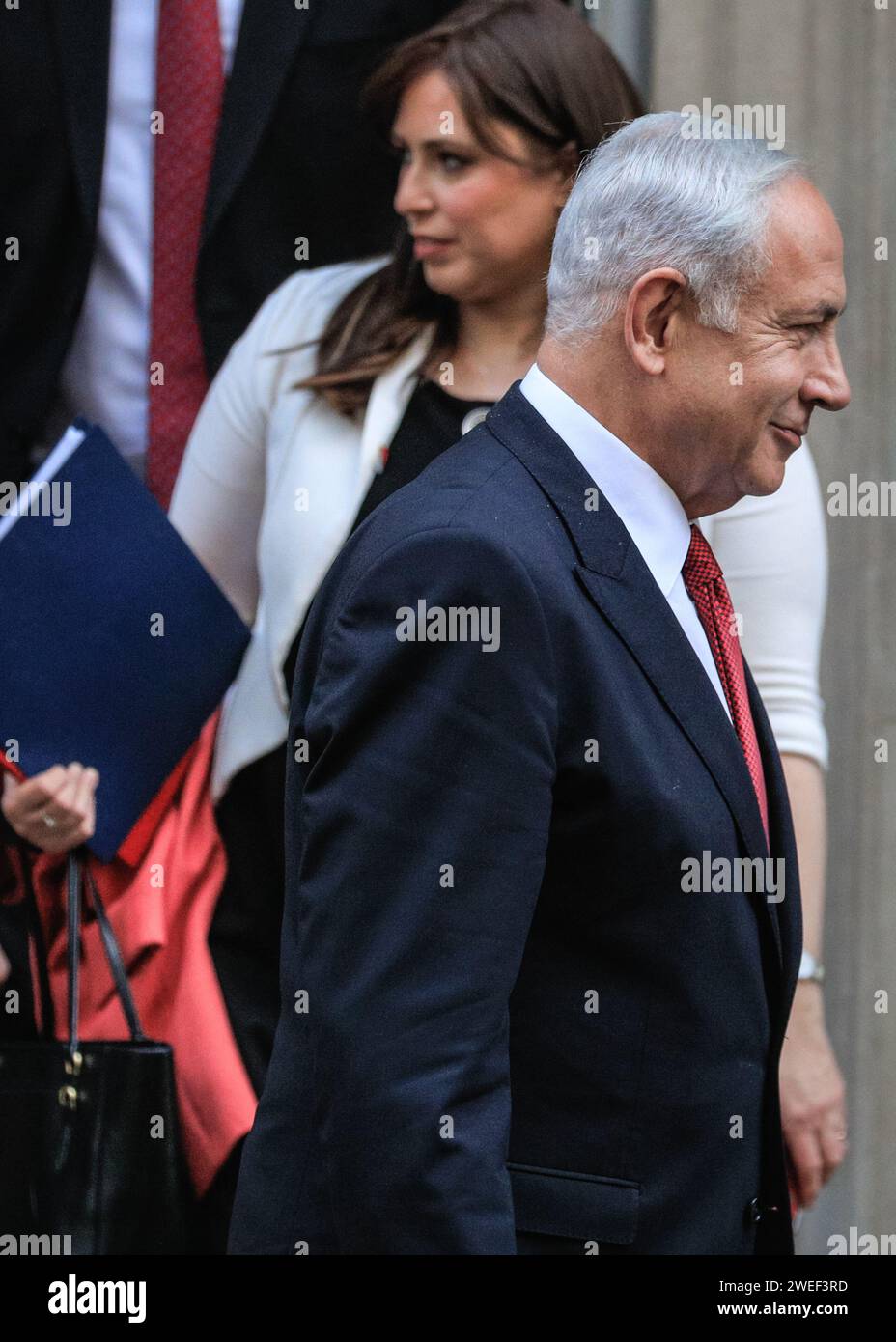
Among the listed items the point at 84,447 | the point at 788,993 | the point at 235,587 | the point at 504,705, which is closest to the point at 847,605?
the point at 235,587

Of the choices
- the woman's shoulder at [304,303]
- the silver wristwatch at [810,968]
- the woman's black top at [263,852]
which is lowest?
the silver wristwatch at [810,968]

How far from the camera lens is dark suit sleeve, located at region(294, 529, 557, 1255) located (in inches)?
73.5

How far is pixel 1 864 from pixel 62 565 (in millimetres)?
491

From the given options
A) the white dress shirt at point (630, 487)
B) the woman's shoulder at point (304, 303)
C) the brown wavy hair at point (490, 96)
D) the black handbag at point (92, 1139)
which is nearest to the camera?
the white dress shirt at point (630, 487)

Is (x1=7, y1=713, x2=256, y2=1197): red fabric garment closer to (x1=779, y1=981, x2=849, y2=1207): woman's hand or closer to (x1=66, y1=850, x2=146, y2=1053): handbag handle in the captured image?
(x1=66, y1=850, x2=146, y2=1053): handbag handle

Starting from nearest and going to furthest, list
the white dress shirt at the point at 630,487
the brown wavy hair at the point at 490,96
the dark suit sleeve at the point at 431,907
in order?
the dark suit sleeve at the point at 431,907 → the white dress shirt at the point at 630,487 → the brown wavy hair at the point at 490,96

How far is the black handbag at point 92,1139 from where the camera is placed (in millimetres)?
2861

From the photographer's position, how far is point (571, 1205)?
6.66ft

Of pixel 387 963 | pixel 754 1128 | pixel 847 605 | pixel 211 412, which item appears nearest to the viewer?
pixel 387 963

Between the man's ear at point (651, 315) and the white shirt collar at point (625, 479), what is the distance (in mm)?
86

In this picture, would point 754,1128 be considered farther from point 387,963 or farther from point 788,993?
point 387,963

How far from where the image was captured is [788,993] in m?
2.18

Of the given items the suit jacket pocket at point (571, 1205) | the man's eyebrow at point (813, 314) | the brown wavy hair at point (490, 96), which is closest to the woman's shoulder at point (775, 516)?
the brown wavy hair at point (490, 96)

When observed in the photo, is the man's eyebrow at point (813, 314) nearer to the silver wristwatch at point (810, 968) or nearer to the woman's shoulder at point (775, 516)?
the woman's shoulder at point (775, 516)
